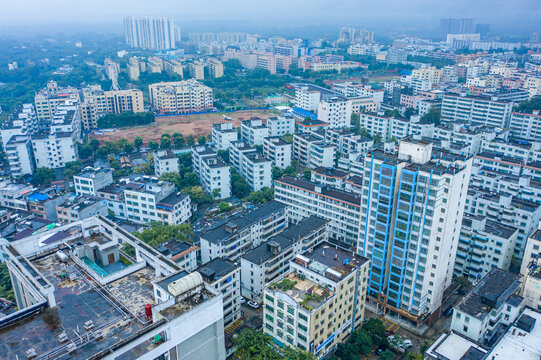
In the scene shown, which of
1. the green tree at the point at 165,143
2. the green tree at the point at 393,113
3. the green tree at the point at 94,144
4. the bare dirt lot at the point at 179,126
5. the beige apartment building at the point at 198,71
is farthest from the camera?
the beige apartment building at the point at 198,71

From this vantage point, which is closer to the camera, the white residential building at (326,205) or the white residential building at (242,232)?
the white residential building at (242,232)

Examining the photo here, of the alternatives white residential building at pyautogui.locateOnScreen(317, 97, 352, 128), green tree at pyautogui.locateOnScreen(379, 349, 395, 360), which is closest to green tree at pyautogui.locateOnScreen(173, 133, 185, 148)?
white residential building at pyautogui.locateOnScreen(317, 97, 352, 128)

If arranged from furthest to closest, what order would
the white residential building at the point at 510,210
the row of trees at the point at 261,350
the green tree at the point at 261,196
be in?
1. the green tree at the point at 261,196
2. the white residential building at the point at 510,210
3. the row of trees at the point at 261,350

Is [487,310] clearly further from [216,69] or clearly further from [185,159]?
[216,69]

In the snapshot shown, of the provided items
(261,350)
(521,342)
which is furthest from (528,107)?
(261,350)

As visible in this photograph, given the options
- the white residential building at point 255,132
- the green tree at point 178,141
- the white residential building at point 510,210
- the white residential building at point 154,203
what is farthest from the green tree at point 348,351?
the green tree at point 178,141

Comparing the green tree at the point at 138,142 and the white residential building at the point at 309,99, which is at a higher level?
the white residential building at the point at 309,99

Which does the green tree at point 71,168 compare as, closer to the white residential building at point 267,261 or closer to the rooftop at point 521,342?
the white residential building at point 267,261
